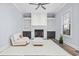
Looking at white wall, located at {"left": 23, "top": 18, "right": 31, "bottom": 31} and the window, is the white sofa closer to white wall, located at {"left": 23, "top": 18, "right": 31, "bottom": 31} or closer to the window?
white wall, located at {"left": 23, "top": 18, "right": 31, "bottom": 31}

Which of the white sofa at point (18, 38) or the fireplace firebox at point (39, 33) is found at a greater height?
the fireplace firebox at point (39, 33)

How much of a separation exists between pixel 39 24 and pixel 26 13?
1.63 feet

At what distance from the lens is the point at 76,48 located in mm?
3373

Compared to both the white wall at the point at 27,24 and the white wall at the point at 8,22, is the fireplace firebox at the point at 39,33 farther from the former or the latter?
the white wall at the point at 8,22

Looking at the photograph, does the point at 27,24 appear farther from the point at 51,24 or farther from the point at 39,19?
the point at 51,24

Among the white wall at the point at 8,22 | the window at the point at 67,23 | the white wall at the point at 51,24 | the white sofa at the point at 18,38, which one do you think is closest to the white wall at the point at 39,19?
the white wall at the point at 51,24

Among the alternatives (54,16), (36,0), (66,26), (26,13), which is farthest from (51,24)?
(36,0)

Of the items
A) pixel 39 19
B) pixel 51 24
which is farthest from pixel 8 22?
pixel 51 24

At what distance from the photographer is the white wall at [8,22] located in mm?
3294

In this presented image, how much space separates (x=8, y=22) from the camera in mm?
3842

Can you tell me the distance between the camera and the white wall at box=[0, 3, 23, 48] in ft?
10.8

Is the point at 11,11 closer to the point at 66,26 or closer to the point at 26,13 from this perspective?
the point at 26,13

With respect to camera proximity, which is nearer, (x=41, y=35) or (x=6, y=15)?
(x=41, y=35)

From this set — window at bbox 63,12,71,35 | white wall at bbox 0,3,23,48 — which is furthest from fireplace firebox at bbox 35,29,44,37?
window at bbox 63,12,71,35
